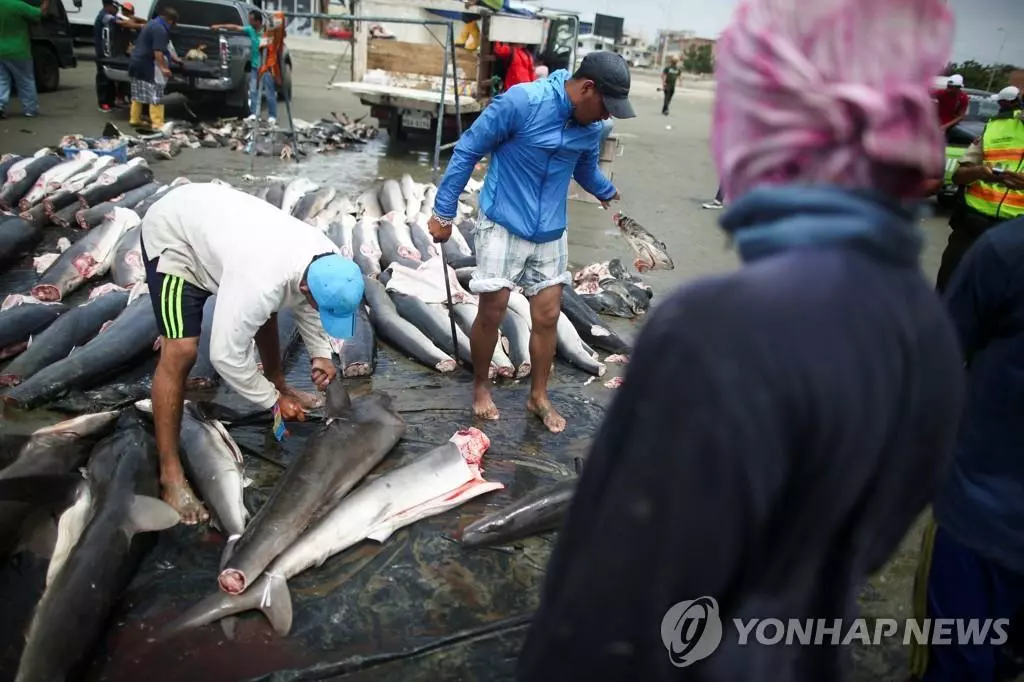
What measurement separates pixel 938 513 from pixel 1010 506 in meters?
0.21

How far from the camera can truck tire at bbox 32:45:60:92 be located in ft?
44.1

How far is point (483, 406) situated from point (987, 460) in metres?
2.79

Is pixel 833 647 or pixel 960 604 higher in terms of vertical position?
pixel 833 647

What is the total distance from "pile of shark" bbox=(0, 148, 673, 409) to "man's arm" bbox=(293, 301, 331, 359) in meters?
0.86

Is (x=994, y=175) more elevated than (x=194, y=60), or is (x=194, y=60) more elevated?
(x=194, y=60)

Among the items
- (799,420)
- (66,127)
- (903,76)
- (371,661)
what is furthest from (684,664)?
(66,127)

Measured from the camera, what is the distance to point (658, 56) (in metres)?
86.1


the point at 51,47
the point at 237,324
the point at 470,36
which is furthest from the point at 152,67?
the point at 237,324

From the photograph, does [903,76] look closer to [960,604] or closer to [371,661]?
[960,604]

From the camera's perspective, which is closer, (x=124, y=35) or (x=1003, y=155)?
(x=1003, y=155)

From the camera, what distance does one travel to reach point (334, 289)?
9.92 feet

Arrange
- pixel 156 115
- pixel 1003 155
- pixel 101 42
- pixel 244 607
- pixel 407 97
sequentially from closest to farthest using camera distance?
pixel 244 607
pixel 1003 155
pixel 407 97
pixel 156 115
pixel 101 42

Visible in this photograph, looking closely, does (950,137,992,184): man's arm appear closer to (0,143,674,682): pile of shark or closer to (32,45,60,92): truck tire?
(0,143,674,682): pile of shark

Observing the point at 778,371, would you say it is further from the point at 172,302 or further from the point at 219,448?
the point at 219,448
